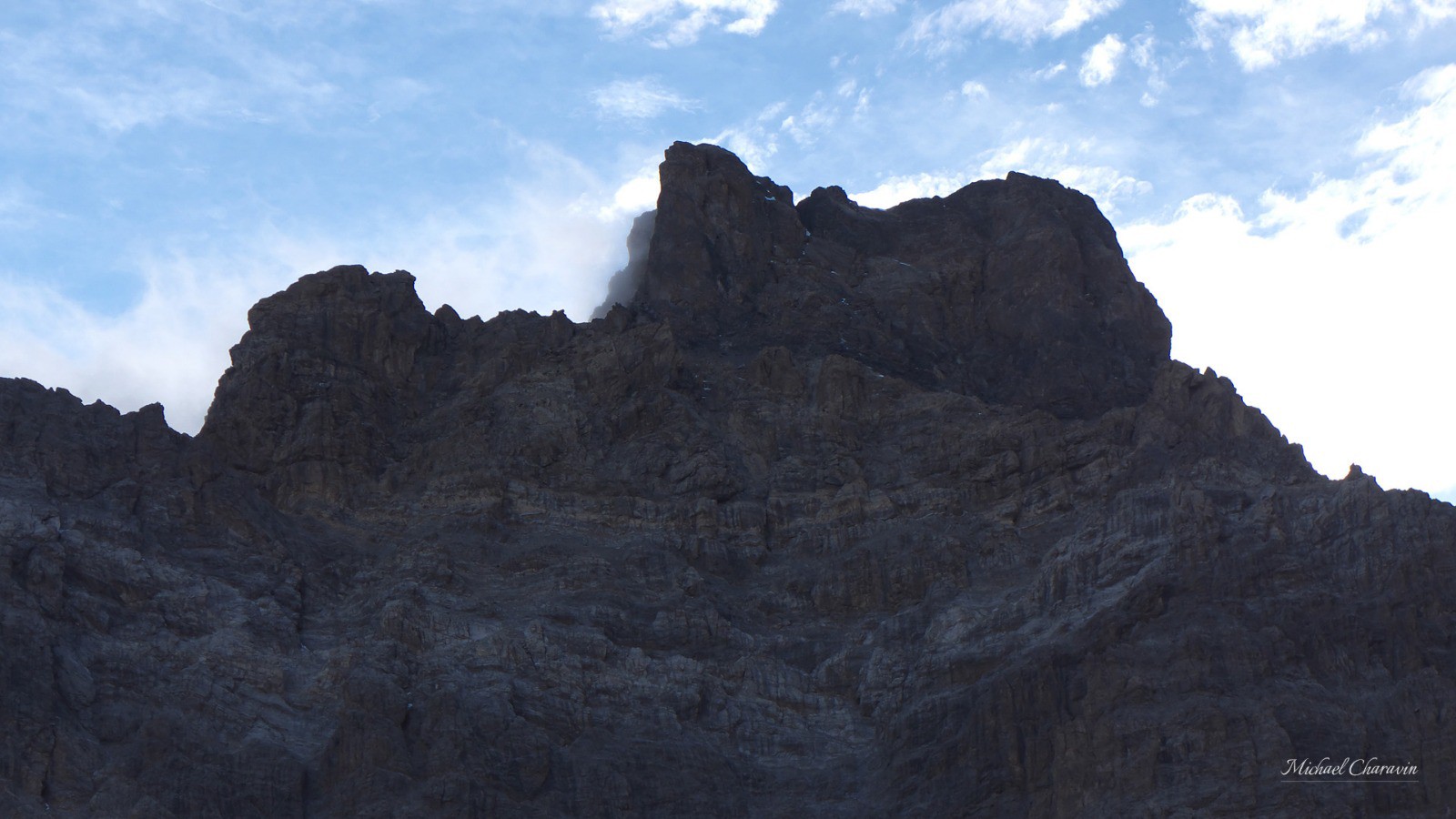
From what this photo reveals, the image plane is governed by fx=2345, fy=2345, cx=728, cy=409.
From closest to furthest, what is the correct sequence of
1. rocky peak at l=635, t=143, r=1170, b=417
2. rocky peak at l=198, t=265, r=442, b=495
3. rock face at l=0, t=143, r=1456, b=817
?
1. rock face at l=0, t=143, r=1456, b=817
2. rocky peak at l=198, t=265, r=442, b=495
3. rocky peak at l=635, t=143, r=1170, b=417

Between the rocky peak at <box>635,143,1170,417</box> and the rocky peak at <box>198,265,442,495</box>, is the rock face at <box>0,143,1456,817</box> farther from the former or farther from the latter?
the rocky peak at <box>635,143,1170,417</box>

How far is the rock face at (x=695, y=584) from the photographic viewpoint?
85188 millimetres

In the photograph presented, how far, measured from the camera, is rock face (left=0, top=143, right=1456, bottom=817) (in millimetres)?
85188

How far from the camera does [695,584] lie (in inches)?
3861

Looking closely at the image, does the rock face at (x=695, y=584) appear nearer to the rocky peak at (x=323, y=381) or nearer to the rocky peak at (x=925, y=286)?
the rocky peak at (x=323, y=381)

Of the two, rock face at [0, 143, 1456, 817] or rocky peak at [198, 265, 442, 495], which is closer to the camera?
rock face at [0, 143, 1456, 817]

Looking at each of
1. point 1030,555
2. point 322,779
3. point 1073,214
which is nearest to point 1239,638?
point 1030,555

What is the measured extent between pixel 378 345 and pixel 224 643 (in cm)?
2282

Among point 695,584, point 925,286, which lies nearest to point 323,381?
point 695,584

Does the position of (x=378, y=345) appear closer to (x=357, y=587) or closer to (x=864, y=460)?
(x=357, y=587)

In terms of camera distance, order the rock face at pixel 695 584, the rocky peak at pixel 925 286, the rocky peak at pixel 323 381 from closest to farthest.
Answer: the rock face at pixel 695 584 < the rocky peak at pixel 323 381 < the rocky peak at pixel 925 286

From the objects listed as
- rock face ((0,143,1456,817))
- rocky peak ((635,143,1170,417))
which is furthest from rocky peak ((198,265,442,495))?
rocky peak ((635,143,1170,417))

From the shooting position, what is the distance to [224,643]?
89500 millimetres

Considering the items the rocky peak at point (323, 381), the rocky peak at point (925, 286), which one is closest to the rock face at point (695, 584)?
the rocky peak at point (323, 381)
